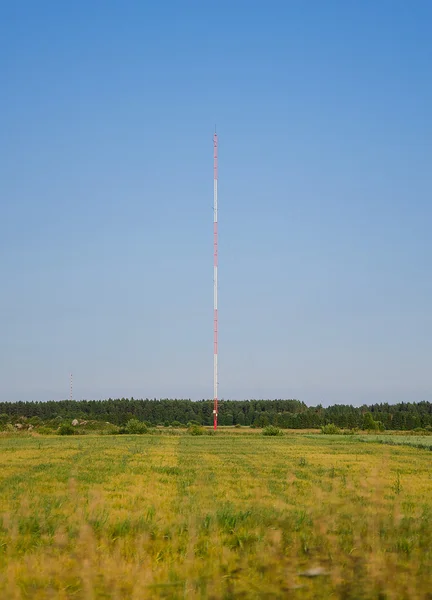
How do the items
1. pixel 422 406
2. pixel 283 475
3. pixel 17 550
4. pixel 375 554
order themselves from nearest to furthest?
pixel 375 554
pixel 17 550
pixel 283 475
pixel 422 406

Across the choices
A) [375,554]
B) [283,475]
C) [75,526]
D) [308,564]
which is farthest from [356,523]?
[283,475]

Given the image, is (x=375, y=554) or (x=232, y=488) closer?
(x=375, y=554)

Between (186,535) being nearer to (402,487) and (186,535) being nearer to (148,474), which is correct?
(402,487)

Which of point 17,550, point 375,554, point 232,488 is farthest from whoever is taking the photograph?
point 232,488

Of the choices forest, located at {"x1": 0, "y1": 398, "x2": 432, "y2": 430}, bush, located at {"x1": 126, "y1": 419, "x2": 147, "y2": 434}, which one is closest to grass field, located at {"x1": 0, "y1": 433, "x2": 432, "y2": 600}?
bush, located at {"x1": 126, "y1": 419, "x2": 147, "y2": 434}

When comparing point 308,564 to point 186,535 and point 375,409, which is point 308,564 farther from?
point 375,409

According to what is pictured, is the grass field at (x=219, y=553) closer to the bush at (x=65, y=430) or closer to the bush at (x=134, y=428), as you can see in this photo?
the bush at (x=65, y=430)

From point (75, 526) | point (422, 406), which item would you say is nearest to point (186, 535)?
point (75, 526)

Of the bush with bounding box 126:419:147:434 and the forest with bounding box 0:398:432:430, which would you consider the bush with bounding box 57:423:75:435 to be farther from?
the forest with bounding box 0:398:432:430

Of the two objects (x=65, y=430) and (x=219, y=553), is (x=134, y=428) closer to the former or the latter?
(x=65, y=430)

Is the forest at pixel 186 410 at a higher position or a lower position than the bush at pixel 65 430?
higher

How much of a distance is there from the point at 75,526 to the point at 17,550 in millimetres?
855

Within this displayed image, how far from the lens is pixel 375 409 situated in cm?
17500

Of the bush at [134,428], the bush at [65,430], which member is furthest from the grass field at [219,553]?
the bush at [134,428]
